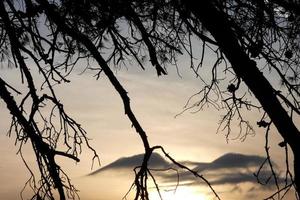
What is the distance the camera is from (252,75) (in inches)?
102

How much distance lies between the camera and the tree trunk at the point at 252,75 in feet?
8.19

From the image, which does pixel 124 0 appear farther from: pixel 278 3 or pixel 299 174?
pixel 299 174

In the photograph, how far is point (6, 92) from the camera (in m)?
3.13

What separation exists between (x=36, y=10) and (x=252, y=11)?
2.21 meters

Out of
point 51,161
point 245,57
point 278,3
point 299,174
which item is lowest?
point 299,174

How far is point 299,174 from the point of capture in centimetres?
239

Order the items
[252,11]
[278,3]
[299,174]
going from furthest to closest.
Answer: [252,11], [278,3], [299,174]

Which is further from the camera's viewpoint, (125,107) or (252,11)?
(252,11)

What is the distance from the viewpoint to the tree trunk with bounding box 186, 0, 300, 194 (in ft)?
8.19

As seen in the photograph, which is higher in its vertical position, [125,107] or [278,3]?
[278,3]

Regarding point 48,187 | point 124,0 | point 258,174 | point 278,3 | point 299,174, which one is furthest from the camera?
point 278,3

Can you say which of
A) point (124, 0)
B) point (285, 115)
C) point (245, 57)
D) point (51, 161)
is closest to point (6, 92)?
point (51, 161)

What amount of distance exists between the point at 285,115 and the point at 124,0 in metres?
1.83

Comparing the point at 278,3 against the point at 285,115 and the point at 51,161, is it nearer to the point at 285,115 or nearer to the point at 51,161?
the point at 285,115
